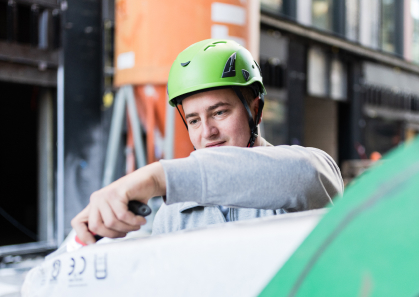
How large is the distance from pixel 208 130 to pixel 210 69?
31 cm

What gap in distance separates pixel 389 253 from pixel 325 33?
12684mm

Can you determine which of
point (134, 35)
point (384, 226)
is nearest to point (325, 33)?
point (134, 35)

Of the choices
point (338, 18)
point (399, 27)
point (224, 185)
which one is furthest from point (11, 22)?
point (399, 27)

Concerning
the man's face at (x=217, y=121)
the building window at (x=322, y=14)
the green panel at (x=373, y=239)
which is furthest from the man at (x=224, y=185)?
the building window at (x=322, y=14)

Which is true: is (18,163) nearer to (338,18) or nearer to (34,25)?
(34,25)

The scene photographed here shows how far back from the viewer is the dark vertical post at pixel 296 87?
11314 millimetres

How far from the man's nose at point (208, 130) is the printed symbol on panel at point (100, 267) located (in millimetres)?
971

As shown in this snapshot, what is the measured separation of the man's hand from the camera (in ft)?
3.28

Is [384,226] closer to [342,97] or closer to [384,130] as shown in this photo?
[342,97]

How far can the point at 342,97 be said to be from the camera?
45.1ft

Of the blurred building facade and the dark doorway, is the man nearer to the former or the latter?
the blurred building facade

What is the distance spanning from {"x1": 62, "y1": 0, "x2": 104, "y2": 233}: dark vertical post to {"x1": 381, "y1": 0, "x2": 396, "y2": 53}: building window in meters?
12.6

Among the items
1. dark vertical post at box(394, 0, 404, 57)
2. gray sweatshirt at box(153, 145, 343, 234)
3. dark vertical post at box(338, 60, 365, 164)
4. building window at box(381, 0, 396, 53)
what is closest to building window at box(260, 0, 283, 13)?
dark vertical post at box(338, 60, 365, 164)

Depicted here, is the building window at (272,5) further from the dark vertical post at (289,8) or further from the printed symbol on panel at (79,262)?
the printed symbol on panel at (79,262)
